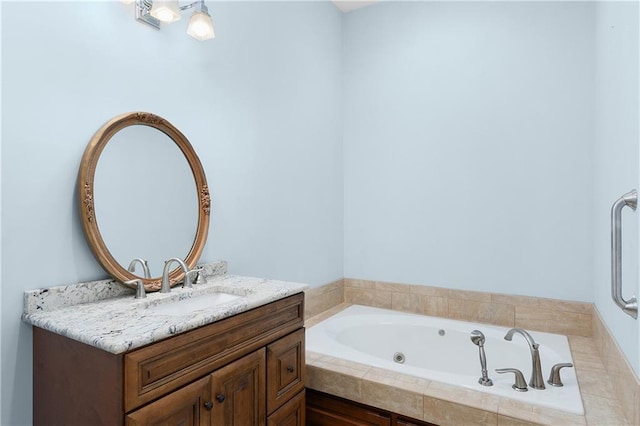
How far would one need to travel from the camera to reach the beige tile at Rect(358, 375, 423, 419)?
1.68 m

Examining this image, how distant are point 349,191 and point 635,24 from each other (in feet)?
6.82

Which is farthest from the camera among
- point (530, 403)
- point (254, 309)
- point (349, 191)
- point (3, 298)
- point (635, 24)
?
point (349, 191)

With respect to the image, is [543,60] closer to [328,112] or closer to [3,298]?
[328,112]

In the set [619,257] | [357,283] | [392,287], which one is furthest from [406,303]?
[619,257]

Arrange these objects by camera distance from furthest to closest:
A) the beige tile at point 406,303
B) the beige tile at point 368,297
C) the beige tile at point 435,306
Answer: the beige tile at point 368,297 → the beige tile at point 406,303 → the beige tile at point 435,306

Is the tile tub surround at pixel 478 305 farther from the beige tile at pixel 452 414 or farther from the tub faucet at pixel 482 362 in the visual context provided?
the beige tile at pixel 452 414

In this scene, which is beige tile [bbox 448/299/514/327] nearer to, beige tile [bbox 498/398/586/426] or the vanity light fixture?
beige tile [bbox 498/398/586/426]

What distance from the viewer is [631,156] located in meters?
1.39

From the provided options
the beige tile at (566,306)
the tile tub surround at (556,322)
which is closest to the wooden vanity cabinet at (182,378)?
the tile tub surround at (556,322)

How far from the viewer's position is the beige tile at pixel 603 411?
145 cm

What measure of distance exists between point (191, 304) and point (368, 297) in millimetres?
1765

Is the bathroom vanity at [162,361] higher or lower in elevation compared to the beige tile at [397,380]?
higher

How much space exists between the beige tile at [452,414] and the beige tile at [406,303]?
1.22 metres

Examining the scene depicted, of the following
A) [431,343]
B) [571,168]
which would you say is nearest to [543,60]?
[571,168]
